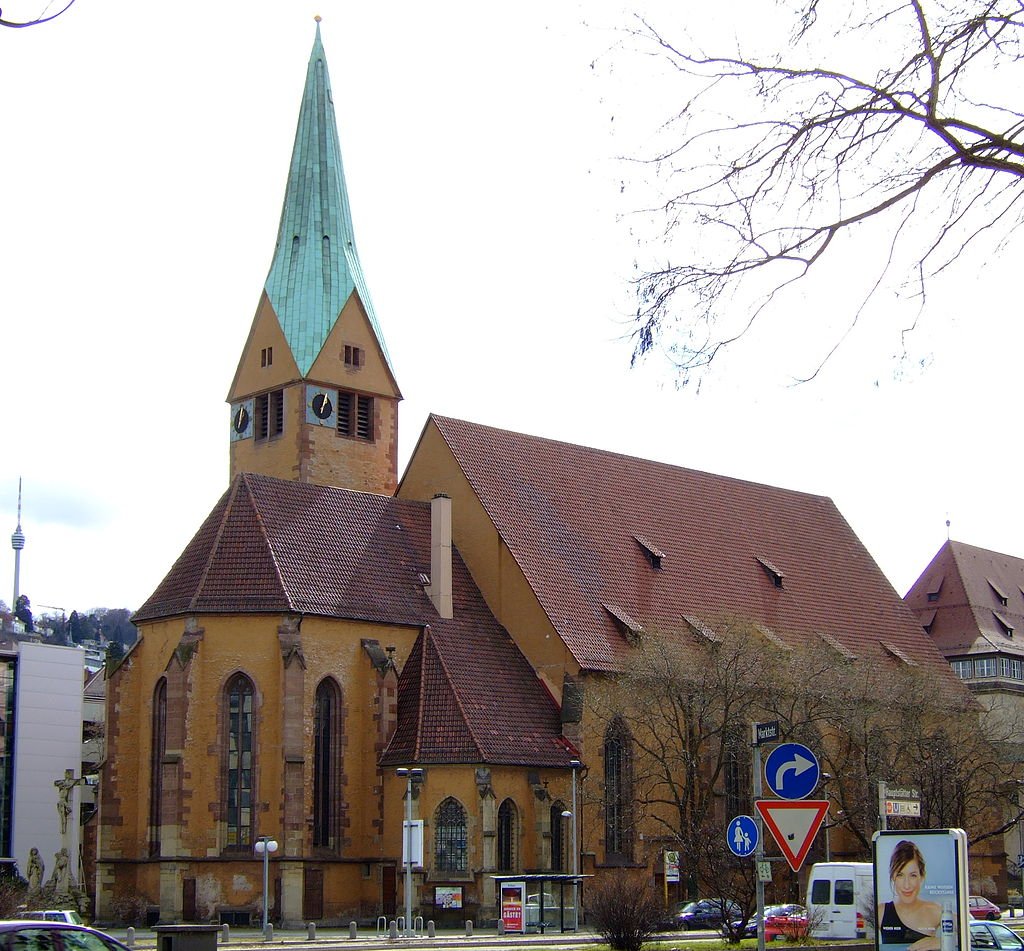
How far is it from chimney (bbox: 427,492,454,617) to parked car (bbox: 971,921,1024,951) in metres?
21.9

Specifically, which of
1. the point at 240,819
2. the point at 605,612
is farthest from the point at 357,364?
the point at 240,819

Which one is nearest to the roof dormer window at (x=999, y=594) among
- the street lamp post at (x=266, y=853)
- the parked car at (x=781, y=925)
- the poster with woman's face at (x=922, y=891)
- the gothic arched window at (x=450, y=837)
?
the parked car at (x=781, y=925)

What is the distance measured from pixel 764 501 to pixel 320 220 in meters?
20.7

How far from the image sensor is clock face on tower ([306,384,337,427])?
189ft

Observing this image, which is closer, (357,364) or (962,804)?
(962,804)

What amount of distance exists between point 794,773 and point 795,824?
583 mm

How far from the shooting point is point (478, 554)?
52562 millimetres

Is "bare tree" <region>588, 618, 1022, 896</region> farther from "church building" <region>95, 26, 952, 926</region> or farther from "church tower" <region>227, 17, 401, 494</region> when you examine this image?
"church tower" <region>227, 17, 401, 494</region>

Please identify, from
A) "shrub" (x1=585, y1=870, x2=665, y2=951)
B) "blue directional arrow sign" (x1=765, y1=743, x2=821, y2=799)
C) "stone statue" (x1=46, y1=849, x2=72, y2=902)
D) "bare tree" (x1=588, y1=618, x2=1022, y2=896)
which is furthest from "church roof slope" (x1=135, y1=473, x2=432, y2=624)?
"blue directional arrow sign" (x1=765, y1=743, x2=821, y2=799)

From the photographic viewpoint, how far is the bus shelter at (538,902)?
40875 millimetres

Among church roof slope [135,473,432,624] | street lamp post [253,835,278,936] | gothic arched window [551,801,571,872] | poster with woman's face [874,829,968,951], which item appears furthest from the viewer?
gothic arched window [551,801,571,872]

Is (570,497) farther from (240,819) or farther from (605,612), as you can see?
(240,819)

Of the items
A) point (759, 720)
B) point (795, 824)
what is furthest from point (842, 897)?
point (795, 824)

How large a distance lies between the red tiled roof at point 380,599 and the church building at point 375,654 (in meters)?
0.08
